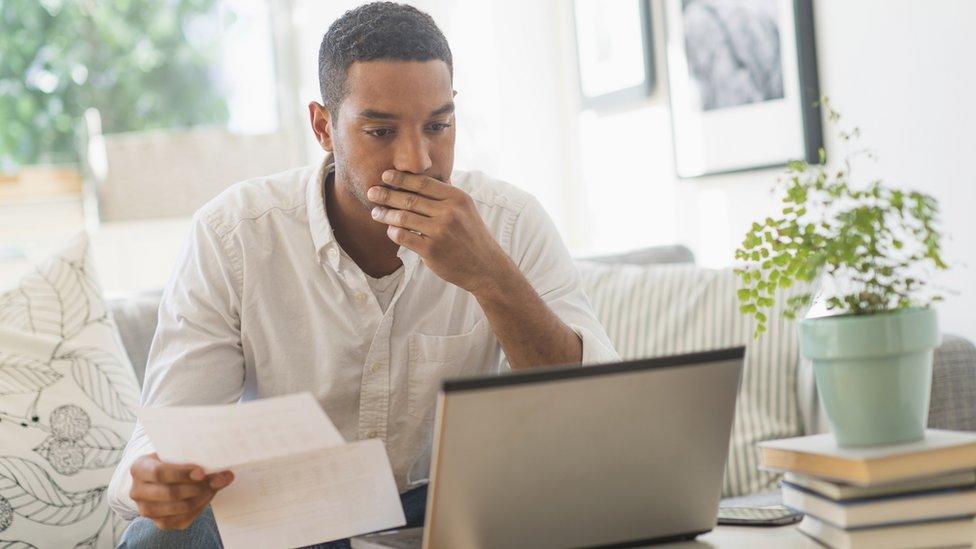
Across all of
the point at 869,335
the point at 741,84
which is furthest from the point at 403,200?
the point at 741,84

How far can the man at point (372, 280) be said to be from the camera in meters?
1.49

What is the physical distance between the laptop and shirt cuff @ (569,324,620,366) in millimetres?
384

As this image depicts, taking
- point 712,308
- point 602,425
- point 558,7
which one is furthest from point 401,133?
point 558,7

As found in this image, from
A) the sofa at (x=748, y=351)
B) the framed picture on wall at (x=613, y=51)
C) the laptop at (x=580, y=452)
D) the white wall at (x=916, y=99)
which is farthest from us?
the framed picture on wall at (x=613, y=51)

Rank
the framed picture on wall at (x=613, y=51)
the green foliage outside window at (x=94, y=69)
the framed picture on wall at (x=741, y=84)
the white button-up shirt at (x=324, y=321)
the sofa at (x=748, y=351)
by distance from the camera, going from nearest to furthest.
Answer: the white button-up shirt at (x=324, y=321), the sofa at (x=748, y=351), the framed picture on wall at (x=741, y=84), the framed picture on wall at (x=613, y=51), the green foliage outside window at (x=94, y=69)

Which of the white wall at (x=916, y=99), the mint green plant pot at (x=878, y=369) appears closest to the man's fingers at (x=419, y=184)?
the mint green plant pot at (x=878, y=369)

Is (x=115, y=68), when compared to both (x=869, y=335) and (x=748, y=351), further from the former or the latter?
(x=869, y=335)

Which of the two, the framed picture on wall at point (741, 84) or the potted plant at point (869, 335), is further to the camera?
the framed picture on wall at point (741, 84)

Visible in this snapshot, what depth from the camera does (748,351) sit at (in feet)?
7.07

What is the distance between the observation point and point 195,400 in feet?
4.89

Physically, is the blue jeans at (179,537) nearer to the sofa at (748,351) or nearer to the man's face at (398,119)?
the man's face at (398,119)

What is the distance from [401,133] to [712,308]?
0.92 m

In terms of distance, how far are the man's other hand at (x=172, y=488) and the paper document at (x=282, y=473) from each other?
1cm

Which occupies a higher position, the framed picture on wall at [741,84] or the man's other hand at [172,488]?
the framed picture on wall at [741,84]
